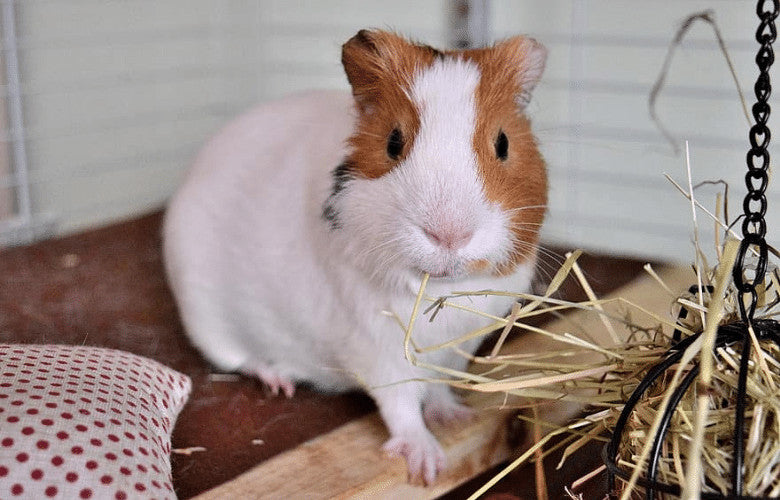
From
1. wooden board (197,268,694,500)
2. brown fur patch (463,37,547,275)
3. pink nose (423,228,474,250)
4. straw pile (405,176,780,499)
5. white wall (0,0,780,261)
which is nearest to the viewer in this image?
straw pile (405,176,780,499)

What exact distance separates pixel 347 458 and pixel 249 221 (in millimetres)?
504

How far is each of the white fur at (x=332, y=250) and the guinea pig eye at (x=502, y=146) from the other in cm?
8

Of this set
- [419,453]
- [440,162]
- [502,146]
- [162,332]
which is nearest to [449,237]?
[440,162]

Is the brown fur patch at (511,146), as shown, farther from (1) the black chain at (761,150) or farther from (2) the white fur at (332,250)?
(1) the black chain at (761,150)

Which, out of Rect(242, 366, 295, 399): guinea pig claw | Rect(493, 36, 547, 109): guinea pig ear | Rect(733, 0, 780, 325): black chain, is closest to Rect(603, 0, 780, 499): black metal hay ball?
Rect(733, 0, 780, 325): black chain

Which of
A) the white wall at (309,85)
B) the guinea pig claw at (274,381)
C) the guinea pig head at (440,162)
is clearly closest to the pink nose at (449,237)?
the guinea pig head at (440,162)

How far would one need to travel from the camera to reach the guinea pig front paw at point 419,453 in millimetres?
1421

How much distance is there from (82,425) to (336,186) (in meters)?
0.51

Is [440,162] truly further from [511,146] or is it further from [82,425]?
[82,425]

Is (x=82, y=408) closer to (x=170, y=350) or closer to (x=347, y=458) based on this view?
(x=347, y=458)

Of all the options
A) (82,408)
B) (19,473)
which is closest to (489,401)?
(82,408)

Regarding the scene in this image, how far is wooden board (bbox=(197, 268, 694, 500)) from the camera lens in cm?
135

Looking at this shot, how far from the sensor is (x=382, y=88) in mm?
1311

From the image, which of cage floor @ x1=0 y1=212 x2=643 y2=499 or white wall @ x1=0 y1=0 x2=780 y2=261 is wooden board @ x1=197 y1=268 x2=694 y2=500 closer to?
cage floor @ x1=0 y1=212 x2=643 y2=499
